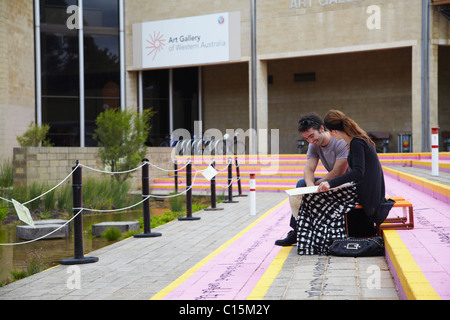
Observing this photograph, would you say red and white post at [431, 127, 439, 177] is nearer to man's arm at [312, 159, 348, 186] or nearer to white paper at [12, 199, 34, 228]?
man's arm at [312, 159, 348, 186]

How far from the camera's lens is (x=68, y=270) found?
226 inches

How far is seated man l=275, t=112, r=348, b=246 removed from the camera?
5.44m

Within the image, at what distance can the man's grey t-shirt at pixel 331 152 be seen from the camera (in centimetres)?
561

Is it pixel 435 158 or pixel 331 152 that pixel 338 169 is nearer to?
pixel 331 152

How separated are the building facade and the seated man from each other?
16.1 meters

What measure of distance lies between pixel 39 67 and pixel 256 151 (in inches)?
393

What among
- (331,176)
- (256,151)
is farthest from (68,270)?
(256,151)

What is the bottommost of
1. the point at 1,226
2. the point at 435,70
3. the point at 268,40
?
the point at 1,226

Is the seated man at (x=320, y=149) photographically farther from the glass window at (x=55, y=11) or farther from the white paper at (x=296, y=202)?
the glass window at (x=55, y=11)

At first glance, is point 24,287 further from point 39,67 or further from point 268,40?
point 39,67

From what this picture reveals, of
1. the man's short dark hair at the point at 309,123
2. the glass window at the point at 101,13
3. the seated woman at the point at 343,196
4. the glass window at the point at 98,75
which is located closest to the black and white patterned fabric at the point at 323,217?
the seated woman at the point at 343,196

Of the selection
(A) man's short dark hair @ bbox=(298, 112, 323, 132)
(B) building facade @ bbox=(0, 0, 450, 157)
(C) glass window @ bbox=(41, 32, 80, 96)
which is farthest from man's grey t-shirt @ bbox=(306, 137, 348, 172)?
(C) glass window @ bbox=(41, 32, 80, 96)

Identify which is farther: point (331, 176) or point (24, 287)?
point (331, 176)

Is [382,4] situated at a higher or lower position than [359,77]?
higher
